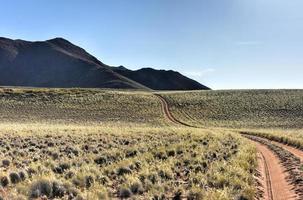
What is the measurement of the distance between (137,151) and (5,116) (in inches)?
1902

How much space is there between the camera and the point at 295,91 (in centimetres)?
9256

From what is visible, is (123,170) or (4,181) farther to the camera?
(123,170)

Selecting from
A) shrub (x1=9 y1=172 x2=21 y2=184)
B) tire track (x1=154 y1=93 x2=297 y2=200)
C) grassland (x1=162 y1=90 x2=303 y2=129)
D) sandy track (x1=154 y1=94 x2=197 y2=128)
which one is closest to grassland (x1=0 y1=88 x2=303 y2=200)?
shrub (x1=9 y1=172 x2=21 y2=184)

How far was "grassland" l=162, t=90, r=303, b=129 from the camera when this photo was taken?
201 feet

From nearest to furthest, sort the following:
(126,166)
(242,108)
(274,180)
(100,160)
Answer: (274,180)
(126,166)
(100,160)
(242,108)

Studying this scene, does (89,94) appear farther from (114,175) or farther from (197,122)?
(114,175)

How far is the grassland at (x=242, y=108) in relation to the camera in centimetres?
6122

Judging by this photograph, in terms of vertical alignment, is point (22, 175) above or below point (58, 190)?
below

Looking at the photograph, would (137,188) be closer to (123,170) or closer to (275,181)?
(123,170)

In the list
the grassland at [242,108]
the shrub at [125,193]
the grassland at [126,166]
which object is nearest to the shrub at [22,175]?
the grassland at [126,166]

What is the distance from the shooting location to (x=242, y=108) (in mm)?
73438

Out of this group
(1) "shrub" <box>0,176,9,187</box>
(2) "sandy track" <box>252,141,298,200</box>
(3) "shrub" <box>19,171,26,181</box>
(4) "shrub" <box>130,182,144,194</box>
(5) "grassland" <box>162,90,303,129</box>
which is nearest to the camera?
(4) "shrub" <box>130,182,144,194</box>

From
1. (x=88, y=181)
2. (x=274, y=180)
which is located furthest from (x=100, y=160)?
(x=274, y=180)

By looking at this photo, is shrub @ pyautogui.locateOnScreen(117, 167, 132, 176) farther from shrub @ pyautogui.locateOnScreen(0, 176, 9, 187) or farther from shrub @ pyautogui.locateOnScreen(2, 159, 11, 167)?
shrub @ pyautogui.locateOnScreen(2, 159, 11, 167)
